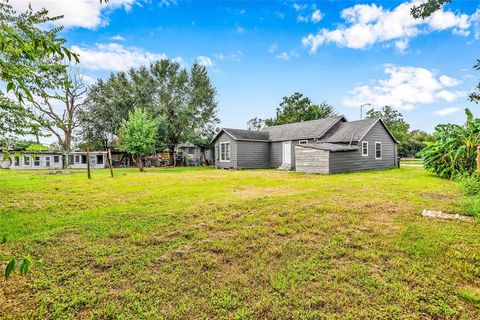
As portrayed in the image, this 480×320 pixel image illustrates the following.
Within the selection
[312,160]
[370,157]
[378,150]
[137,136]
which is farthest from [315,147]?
[137,136]

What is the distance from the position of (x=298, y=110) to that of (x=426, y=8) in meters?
32.8

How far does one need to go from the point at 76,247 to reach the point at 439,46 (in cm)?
1590

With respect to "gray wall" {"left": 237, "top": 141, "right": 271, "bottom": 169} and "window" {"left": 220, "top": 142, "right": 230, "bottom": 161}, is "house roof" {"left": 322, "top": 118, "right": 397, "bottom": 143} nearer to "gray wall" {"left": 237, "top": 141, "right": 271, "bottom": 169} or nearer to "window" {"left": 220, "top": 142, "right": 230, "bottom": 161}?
"gray wall" {"left": 237, "top": 141, "right": 271, "bottom": 169}

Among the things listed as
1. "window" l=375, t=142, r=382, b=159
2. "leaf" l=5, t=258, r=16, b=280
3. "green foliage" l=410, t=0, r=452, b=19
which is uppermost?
"green foliage" l=410, t=0, r=452, b=19

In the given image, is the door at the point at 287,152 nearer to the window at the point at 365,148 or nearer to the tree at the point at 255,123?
the window at the point at 365,148

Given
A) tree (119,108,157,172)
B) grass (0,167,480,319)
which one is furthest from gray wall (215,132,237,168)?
grass (0,167,480,319)

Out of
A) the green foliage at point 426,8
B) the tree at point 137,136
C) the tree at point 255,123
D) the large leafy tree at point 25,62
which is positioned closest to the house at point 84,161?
the tree at point 137,136

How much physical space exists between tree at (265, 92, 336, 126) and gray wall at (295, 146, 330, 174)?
768 inches

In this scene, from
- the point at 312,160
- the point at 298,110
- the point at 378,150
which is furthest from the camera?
the point at 298,110

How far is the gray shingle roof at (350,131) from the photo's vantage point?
16672mm

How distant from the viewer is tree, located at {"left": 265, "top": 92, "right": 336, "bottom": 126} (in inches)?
1390

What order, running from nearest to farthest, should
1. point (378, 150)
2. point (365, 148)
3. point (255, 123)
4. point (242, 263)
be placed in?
1. point (242, 263)
2. point (365, 148)
3. point (378, 150)
4. point (255, 123)

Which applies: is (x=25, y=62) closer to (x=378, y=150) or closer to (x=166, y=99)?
(x=378, y=150)

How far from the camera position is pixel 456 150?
1091 cm
